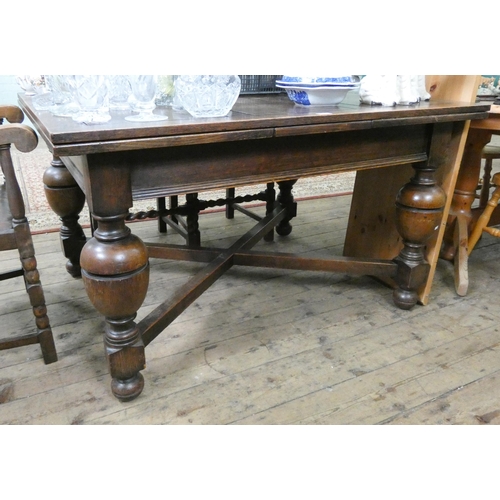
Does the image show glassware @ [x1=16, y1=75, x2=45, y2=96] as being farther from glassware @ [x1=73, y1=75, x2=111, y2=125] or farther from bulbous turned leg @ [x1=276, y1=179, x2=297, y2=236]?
bulbous turned leg @ [x1=276, y1=179, x2=297, y2=236]

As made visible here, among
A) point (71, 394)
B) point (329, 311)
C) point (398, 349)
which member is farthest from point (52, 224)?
point (398, 349)

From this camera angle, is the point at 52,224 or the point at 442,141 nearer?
the point at 442,141

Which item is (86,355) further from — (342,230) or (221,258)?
(342,230)

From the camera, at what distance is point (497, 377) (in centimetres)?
122

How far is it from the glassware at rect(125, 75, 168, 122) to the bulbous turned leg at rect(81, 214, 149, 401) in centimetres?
21

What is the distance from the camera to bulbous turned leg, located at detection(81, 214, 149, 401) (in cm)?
94

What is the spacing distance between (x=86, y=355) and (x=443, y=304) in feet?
3.96

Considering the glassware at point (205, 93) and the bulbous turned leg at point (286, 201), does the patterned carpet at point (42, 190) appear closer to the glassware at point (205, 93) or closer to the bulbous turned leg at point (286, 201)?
the bulbous turned leg at point (286, 201)

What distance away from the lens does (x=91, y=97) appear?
901mm

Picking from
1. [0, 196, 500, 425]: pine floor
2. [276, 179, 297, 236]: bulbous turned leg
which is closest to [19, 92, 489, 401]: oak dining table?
[0, 196, 500, 425]: pine floor

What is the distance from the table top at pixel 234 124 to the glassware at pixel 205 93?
0.03 metres

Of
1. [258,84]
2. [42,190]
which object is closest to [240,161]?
[258,84]

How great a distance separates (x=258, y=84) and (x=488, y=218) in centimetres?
102

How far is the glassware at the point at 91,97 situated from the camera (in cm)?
88
